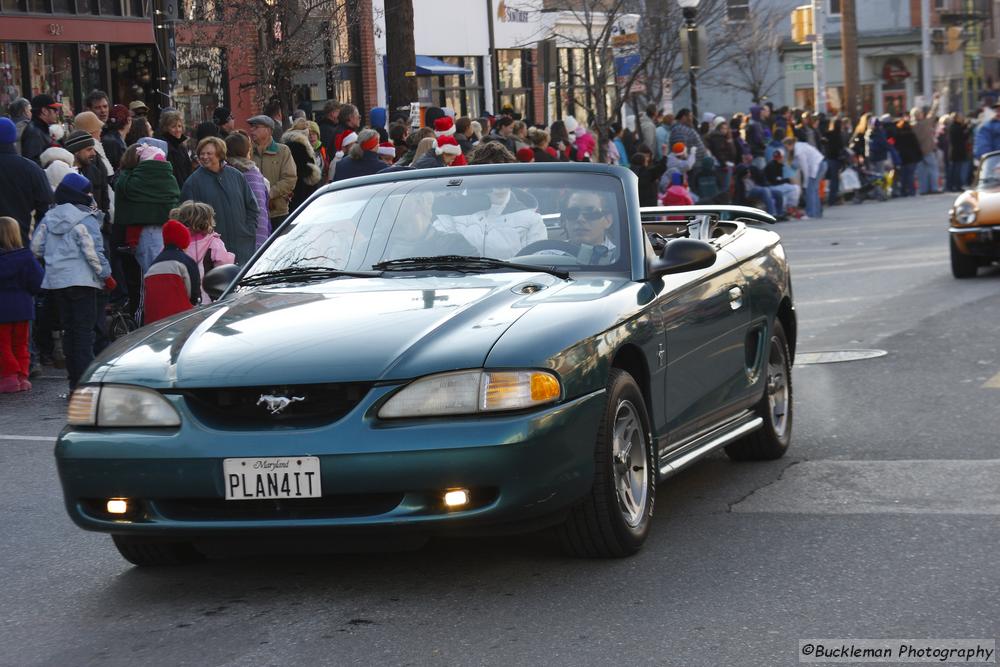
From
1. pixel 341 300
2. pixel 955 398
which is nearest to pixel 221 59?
pixel 955 398

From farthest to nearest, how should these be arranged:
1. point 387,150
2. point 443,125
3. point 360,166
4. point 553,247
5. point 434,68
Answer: point 434,68 → point 443,125 → point 387,150 → point 360,166 → point 553,247

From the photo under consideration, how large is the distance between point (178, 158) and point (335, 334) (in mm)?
9665

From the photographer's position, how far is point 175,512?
571cm

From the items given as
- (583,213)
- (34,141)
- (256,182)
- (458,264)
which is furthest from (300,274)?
(34,141)

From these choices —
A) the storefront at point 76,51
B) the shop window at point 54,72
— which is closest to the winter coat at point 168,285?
the storefront at point 76,51

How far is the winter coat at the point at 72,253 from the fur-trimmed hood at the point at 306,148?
14.2 feet

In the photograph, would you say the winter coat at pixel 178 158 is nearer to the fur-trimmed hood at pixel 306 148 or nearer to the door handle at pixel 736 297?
the fur-trimmed hood at pixel 306 148

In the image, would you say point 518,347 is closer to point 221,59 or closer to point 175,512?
point 175,512

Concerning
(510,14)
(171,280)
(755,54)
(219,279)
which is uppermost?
(510,14)

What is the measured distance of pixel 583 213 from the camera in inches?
274

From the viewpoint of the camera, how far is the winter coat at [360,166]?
52.5 feet

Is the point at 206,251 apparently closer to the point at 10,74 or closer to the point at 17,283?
the point at 17,283

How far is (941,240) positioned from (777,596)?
19.1m

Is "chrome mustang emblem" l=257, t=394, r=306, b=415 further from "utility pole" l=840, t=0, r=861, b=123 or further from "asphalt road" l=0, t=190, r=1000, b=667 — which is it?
"utility pole" l=840, t=0, r=861, b=123
